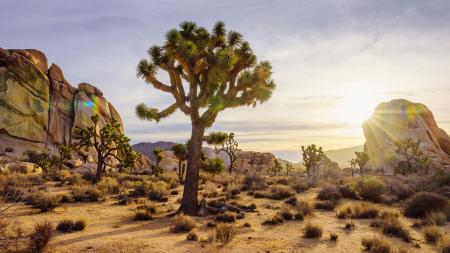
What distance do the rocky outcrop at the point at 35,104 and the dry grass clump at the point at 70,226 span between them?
3018cm

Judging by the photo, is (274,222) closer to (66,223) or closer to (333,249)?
(333,249)

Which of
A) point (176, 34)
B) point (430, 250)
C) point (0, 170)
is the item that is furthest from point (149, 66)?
point (0, 170)

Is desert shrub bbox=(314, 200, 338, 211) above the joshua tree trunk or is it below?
below

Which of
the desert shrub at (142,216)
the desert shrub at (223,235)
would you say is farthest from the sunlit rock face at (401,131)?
the desert shrub at (223,235)

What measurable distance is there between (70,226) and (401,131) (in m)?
71.1

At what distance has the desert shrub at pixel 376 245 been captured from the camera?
Answer: 7043mm

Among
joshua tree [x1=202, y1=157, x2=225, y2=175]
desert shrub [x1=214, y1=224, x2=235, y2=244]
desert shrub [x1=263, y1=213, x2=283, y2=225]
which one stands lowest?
desert shrub [x1=263, y1=213, x2=283, y2=225]

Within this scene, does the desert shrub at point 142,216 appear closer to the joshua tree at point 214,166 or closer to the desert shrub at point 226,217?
the desert shrub at point 226,217

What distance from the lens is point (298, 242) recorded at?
8555 millimetres

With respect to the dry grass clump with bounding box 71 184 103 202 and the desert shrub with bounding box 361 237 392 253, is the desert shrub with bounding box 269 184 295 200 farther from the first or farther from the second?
the desert shrub with bounding box 361 237 392 253

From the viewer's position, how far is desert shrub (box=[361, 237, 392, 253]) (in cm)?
704

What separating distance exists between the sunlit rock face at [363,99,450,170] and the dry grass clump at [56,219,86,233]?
206 feet

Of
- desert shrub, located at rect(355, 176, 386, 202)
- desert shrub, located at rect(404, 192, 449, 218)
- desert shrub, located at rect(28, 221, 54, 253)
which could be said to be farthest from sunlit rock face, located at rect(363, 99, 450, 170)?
desert shrub, located at rect(28, 221, 54, 253)

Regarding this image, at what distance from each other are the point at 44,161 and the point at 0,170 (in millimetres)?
6906
